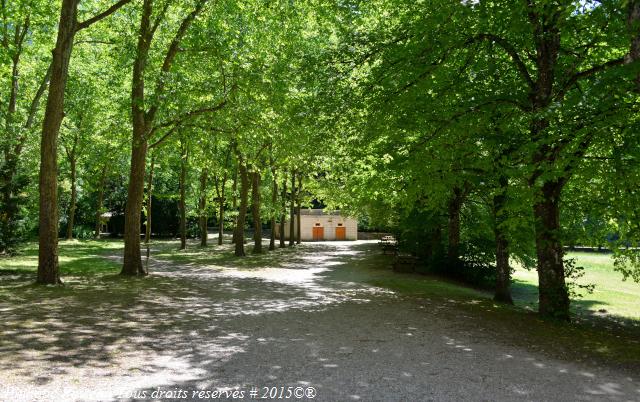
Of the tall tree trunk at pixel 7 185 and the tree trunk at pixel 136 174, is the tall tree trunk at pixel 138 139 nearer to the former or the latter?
the tree trunk at pixel 136 174

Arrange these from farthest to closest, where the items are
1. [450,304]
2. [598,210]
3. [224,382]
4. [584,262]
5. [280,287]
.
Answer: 1. [584,262]
2. [280,287]
3. [450,304]
4. [598,210]
5. [224,382]

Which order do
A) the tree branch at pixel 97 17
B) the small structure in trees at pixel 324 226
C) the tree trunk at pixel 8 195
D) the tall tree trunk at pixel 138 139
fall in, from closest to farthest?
the tree branch at pixel 97 17 → the tall tree trunk at pixel 138 139 → the tree trunk at pixel 8 195 → the small structure in trees at pixel 324 226

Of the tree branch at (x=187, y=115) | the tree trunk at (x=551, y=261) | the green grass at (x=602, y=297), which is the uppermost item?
the tree branch at (x=187, y=115)

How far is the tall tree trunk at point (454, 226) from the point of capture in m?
19.2

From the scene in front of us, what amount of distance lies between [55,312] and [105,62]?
21.7 m

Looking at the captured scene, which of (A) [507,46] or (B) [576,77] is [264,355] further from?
(A) [507,46]

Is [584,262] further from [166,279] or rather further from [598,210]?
[166,279]

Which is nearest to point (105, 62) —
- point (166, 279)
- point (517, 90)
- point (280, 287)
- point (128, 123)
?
point (128, 123)

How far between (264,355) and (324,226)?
47.6 meters

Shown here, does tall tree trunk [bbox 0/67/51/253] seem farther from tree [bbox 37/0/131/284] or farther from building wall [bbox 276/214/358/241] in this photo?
building wall [bbox 276/214/358/241]

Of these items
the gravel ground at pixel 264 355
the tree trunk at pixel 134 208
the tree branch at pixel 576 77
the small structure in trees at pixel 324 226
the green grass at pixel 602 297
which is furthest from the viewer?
the small structure in trees at pixel 324 226

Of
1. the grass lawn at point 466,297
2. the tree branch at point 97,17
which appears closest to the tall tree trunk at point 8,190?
the grass lawn at point 466,297

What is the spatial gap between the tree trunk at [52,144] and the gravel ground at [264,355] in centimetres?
192

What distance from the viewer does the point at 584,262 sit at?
38.9 meters
